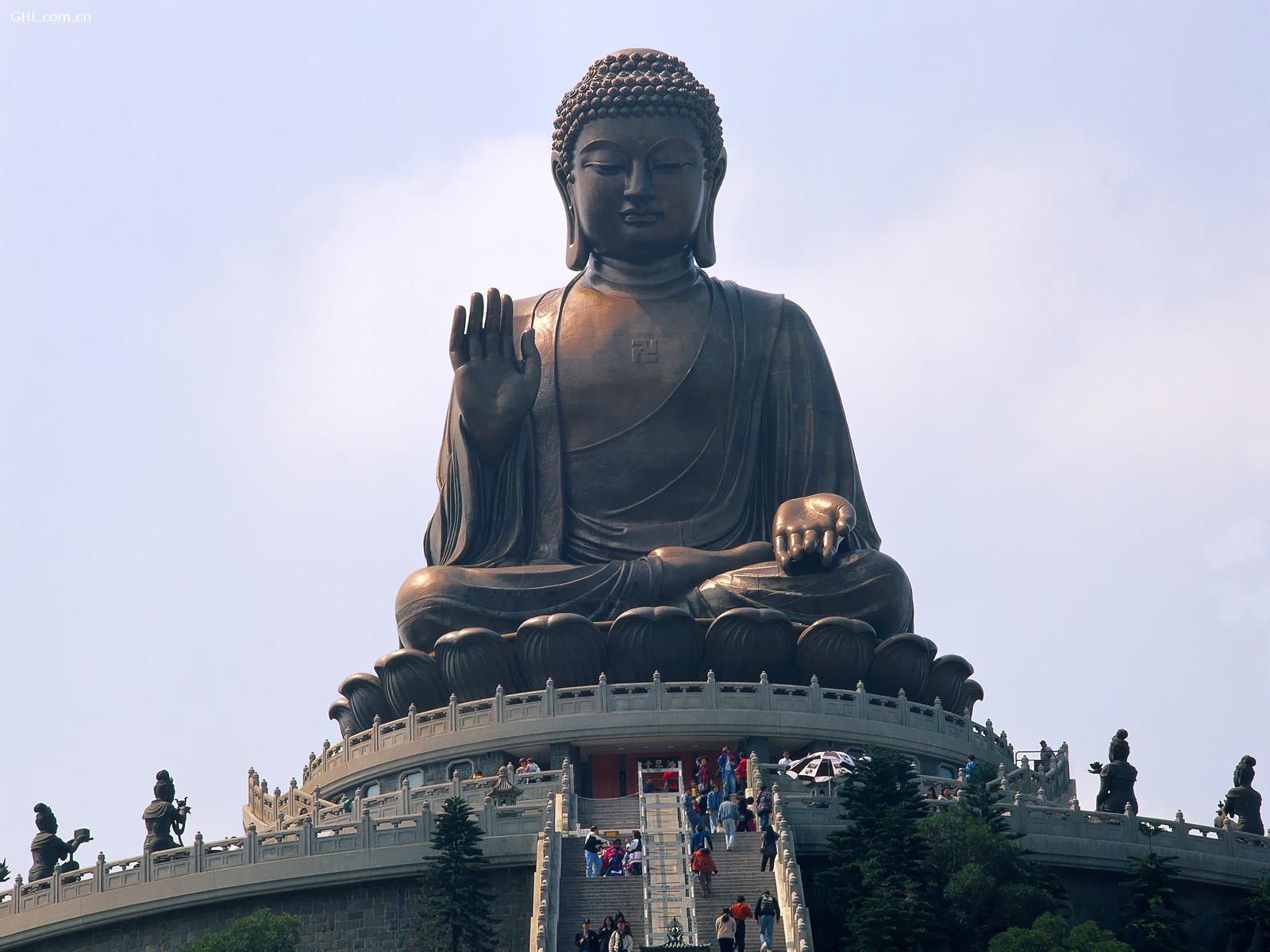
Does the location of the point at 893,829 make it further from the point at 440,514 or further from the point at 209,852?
the point at 440,514

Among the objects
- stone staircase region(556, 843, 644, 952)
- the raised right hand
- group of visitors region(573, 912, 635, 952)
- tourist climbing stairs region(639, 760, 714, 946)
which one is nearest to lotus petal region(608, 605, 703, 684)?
the raised right hand

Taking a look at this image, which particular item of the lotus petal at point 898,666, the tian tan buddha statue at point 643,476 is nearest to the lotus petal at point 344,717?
the tian tan buddha statue at point 643,476

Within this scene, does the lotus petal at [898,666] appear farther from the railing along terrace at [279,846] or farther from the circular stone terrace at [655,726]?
the railing along terrace at [279,846]

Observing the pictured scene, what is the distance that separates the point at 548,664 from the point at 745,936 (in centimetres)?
894

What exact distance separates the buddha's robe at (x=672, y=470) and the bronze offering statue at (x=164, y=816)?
469cm

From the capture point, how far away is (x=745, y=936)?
70.5 feet

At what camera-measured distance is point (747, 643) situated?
30.1m

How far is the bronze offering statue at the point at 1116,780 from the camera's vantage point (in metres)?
26.4

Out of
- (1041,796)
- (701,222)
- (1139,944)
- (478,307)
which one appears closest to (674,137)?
(701,222)

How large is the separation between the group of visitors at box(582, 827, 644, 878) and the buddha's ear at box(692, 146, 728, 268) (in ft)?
42.4

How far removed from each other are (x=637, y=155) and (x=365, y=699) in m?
7.73

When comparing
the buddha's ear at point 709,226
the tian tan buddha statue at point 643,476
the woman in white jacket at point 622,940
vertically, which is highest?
the buddha's ear at point 709,226

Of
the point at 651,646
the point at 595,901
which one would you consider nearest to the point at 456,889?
the point at 595,901

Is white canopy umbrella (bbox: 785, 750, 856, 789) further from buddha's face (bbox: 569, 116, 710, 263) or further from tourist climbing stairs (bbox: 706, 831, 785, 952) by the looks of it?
buddha's face (bbox: 569, 116, 710, 263)
